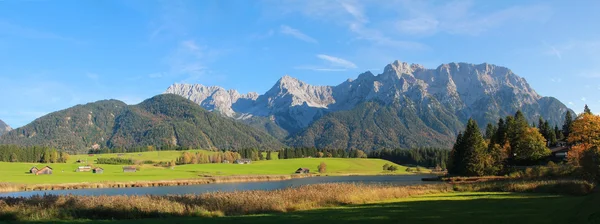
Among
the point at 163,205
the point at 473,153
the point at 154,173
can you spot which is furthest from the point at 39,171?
the point at 473,153

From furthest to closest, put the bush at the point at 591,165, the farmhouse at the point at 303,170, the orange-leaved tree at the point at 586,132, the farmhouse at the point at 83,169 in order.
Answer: the farmhouse at the point at 303,170
the farmhouse at the point at 83,169
the orange-leaved tree at the point at 586,132
the bush at the point at 591,165

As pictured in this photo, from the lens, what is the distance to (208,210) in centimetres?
2827

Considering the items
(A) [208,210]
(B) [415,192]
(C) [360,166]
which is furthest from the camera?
(C) [360,166]

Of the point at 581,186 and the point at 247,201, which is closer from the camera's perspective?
the point at 247,201

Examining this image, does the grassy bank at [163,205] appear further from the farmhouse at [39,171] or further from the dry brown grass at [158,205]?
the farmhouse at [39,171]

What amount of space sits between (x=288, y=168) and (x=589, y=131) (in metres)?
110

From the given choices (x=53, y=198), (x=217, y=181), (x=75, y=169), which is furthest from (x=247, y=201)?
(x=75, y=169)

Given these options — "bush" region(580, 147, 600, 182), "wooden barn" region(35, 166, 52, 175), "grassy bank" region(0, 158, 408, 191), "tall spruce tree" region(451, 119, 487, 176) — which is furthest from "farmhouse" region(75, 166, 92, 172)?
"bush" region(580, 147, 600, 182)

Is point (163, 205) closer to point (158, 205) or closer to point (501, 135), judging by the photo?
point (158, 205)

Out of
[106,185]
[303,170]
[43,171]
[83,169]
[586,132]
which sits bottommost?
[303,170]

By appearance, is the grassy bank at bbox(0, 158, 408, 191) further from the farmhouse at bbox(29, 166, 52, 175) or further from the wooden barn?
the wooden barn

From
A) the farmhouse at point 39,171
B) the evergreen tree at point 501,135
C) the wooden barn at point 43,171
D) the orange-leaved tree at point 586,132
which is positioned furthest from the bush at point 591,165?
the farmhouse at point 39,171

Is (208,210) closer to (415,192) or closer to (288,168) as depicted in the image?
(415,192)

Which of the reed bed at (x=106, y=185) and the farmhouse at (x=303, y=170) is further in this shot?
the farmhouse at (x=303, y=170)
